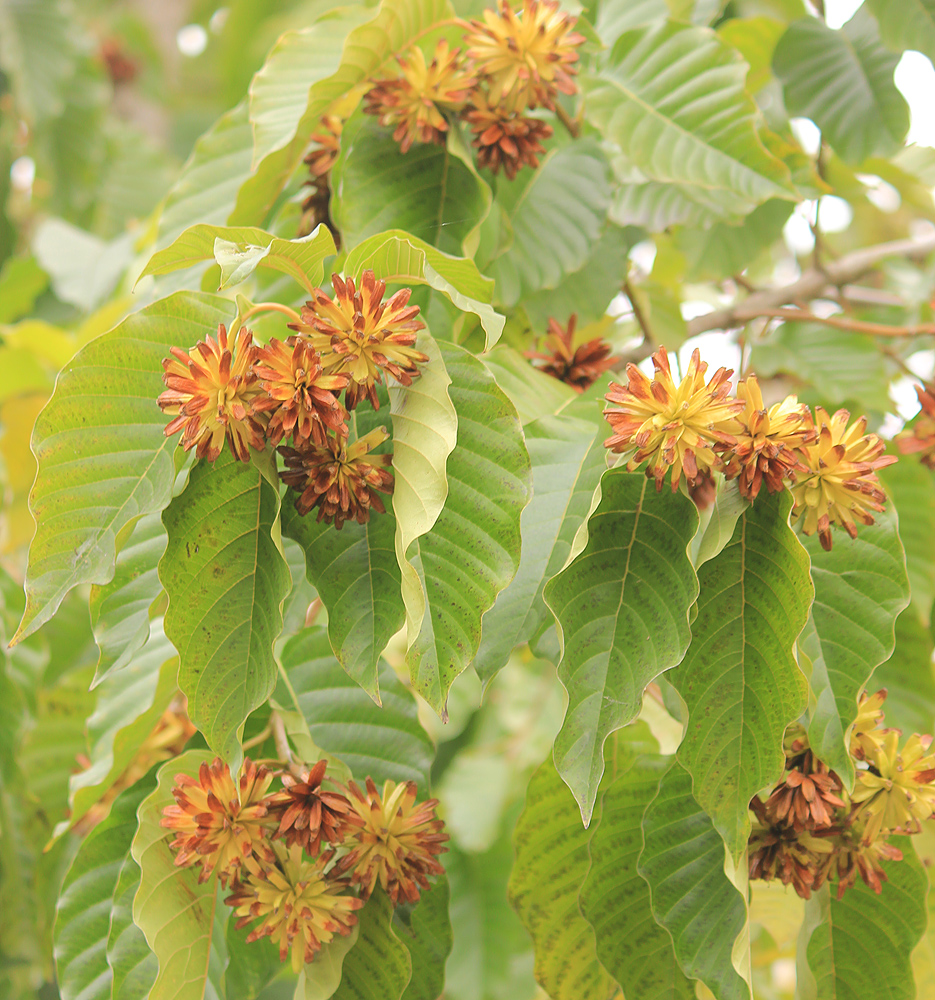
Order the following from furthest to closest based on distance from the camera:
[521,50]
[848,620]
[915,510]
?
[915,510], [521,50], [848,620]

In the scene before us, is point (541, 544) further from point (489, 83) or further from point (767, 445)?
point (489, 83)

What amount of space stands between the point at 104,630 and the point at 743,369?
899mm

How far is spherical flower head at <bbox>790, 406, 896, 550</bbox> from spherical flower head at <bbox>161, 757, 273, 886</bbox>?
0.41m

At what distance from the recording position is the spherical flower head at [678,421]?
57cm

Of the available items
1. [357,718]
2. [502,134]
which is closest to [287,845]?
[357,718]

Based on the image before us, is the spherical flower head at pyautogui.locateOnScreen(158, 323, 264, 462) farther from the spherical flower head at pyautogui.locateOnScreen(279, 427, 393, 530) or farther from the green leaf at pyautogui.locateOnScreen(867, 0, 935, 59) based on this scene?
the green leaf at pyautogui.locateOnScreen(867, 0, 935, 59)

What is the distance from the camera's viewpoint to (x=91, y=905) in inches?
31.8

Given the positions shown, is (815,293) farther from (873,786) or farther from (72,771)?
(72,771)

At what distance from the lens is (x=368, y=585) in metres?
0.62

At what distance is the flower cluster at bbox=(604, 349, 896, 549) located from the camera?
0.57m

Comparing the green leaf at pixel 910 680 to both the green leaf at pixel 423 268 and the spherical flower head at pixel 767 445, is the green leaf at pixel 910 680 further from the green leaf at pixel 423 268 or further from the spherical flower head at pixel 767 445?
the green leaf at pixel 423 268

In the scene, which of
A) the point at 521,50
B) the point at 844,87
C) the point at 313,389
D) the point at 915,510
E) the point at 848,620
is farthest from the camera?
the point at 844,87

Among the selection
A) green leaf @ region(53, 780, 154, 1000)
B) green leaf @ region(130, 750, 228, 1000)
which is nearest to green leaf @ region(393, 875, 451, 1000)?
green leaf @ region(130, 750, 228, 1000)

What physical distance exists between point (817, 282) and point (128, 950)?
1.07m
